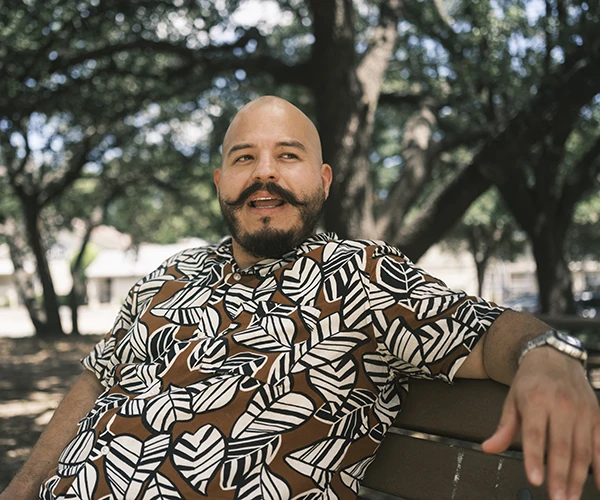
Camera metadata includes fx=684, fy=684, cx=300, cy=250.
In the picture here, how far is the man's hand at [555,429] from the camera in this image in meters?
1.10

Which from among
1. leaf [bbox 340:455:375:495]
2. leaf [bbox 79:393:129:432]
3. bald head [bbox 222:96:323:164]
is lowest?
leaf [bbox 340:455:375:495]

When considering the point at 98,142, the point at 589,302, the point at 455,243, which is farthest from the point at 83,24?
the point at 455,243

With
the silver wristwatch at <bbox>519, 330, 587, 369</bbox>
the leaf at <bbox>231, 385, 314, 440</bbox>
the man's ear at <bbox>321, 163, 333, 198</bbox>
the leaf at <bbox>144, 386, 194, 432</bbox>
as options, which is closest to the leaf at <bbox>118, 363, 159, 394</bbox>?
the leaf at <bbox>144, 386, 194, 432</bbox>

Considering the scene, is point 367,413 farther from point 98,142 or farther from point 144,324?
point 98,142

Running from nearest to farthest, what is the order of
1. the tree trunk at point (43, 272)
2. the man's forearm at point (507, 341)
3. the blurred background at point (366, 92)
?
the man's forearm at point (507, 341)
the blurred background at point (366, 92)
the tree trunk at point (43, 272)

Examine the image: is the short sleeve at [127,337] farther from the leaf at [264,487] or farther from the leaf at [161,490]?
the leaf at [264,487]

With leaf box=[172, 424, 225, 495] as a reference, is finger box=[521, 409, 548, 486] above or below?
above

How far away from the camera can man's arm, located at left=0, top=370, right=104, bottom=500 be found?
2105mm

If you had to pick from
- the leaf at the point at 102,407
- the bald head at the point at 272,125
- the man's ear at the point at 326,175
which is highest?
the bald head at the point at 272,125

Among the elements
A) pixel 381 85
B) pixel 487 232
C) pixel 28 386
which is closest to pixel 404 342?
pixel 381 85

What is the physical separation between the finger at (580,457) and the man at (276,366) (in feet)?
0.91

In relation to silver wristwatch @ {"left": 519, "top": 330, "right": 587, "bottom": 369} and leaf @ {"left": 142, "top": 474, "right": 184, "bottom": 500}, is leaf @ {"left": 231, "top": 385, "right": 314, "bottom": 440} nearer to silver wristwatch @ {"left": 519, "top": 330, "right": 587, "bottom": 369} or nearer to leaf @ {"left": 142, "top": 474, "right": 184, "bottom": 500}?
leaf @ {"left": 142, "top": 474, "right": 184, "bottom": 500}

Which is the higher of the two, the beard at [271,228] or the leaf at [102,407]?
the beard at [271,228]

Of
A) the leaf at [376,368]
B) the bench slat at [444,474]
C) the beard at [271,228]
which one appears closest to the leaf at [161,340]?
the beard at [271,228]
